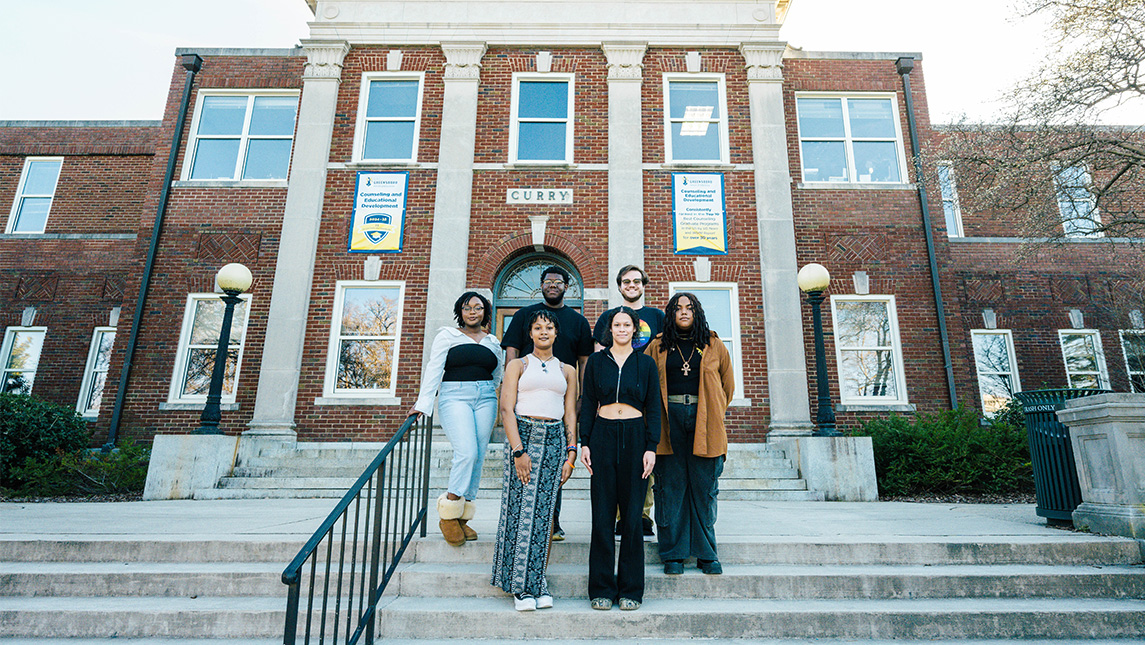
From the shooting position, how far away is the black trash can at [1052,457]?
5410 millimetres

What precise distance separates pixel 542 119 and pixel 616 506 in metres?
9.19

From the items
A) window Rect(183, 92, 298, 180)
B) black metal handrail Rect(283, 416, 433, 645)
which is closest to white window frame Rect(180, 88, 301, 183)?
window Rect(183, 92, 298, 180)

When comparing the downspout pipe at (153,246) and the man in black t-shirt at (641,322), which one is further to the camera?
the downspout pipe at (153,246)

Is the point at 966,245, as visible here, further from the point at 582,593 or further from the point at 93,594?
the point at 93,594

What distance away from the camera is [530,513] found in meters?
3.63

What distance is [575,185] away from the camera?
10859 millimetres

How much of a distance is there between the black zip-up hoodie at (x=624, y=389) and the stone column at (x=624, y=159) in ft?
20.1

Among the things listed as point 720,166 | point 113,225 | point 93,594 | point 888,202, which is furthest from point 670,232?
point 113,225

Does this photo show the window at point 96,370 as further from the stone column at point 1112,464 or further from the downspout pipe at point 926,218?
the downspout pipe at point 926,218

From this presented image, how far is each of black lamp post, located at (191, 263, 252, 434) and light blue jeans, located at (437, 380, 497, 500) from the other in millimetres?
5698

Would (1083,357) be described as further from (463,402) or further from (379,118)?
(379,118)

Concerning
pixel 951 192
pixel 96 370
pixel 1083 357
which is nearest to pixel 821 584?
pixel 951 192

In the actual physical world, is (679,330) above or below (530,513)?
above

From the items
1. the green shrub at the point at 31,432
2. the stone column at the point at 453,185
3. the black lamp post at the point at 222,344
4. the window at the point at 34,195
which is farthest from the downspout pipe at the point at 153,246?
the window at the point at 34,195
